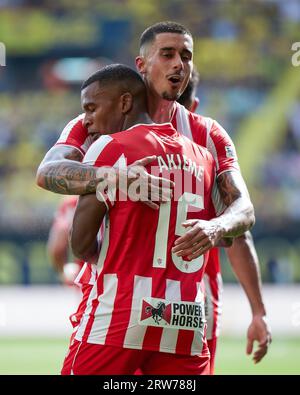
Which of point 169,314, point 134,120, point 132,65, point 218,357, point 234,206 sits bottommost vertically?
point 218,357

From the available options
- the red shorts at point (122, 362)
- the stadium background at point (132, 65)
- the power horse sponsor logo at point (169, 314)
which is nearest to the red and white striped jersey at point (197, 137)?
the power horse sponsor logo at point (169, 314)

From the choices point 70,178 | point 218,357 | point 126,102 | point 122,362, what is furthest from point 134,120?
point 218,357

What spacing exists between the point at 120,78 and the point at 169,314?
3.76 feet

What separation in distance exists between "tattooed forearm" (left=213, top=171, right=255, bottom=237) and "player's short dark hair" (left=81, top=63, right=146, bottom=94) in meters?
0.60

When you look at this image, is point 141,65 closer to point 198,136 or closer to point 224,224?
point 198,136

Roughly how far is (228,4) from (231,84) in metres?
2.14

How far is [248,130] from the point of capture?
65.7ft

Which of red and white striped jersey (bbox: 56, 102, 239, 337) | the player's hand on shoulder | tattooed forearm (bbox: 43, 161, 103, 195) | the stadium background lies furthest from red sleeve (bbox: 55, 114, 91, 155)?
the stadium background

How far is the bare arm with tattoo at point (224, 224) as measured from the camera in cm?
379

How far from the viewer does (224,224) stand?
3.99 m

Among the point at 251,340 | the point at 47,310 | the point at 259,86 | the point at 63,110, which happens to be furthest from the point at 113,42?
the point at 251,340

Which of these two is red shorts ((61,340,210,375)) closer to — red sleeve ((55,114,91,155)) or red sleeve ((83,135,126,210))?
red sleeve ((83,135,126,210))
